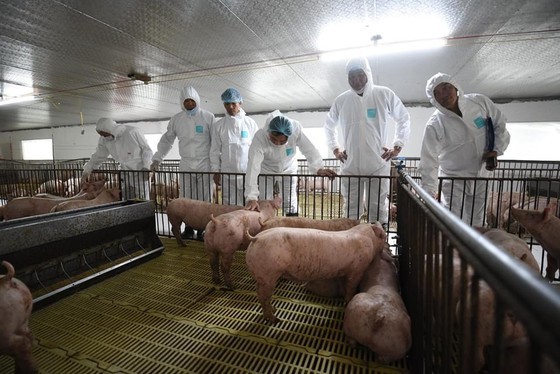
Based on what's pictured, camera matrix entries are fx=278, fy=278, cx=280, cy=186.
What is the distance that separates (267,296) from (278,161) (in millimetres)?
2114

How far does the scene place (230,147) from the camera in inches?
177

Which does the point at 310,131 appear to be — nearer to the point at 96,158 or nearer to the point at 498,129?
the point at 96,158

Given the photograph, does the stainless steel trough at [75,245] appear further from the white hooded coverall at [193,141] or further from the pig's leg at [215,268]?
the white hooded coverall at [193,141]

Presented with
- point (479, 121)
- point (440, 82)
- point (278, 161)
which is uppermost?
point (440, 82)

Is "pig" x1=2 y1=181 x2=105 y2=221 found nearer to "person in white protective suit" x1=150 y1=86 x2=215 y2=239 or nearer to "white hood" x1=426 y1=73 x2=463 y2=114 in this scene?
"person in white protective suit" x1=150 y1=86 x2=215 y2=239

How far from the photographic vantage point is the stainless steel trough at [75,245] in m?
2.15

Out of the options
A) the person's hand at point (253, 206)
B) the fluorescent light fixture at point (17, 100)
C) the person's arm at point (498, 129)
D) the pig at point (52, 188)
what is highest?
the fluorescent light fixture at point (17, 100)

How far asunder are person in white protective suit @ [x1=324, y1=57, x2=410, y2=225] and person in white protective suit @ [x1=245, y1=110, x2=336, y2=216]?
18.7 inches

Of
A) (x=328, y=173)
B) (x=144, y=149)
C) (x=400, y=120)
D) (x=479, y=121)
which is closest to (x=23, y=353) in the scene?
(x=328, y=173)

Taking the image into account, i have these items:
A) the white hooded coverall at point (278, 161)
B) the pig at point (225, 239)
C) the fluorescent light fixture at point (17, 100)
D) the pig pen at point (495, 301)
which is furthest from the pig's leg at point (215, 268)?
the fluorescent light fixture at point (17, 100)

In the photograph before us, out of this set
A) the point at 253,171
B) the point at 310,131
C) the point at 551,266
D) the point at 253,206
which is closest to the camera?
the point at 551,266

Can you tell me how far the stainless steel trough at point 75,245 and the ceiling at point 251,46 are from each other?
→ 2.23 m

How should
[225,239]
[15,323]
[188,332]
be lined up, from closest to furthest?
[15,323], [188,332], [225,239]

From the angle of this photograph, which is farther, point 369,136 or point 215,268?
point 369,136
